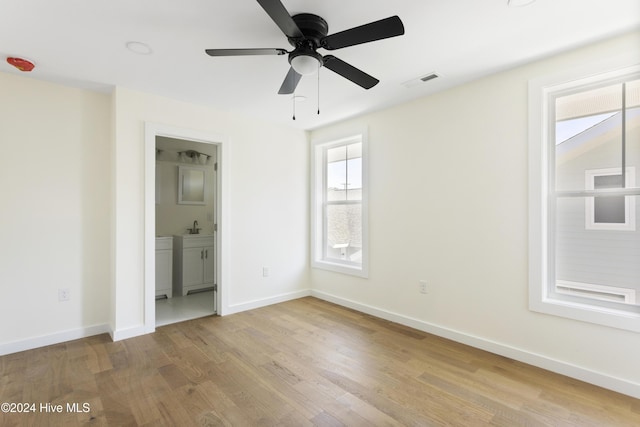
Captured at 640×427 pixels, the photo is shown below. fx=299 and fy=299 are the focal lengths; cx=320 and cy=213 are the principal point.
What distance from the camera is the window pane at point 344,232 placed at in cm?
410

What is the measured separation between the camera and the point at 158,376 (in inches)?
91.4

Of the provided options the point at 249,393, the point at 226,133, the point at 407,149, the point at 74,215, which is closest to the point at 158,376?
the point at 249,393

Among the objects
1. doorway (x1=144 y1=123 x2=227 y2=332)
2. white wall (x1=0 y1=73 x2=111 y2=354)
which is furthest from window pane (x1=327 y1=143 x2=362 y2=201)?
white wall (x1=0 y1=73 x2=111 y2=354)

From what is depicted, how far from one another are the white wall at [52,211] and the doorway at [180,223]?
51 centimetres

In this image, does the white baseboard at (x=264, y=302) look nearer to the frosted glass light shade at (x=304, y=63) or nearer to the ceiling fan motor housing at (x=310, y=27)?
the frosted glass light shade at (x=304, y=63)

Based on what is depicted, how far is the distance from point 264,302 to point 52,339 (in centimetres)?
219

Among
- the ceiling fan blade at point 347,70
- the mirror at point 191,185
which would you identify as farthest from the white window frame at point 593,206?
the mirror at point 191,185

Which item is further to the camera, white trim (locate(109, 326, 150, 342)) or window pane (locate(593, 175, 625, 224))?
white trim (locate(109, 326, 150, 342))

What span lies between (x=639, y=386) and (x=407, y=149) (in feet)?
8.62

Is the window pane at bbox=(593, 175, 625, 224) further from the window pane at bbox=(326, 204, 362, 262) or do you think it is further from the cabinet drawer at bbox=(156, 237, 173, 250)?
the cabinet drawer at bbox=(156, 237, 173, 250)

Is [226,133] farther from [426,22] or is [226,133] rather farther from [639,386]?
[639,386]

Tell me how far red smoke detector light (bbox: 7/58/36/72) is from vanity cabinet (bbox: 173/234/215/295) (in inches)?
102

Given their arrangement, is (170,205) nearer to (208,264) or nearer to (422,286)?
(208,264)

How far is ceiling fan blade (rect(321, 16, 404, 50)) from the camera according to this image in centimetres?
156
